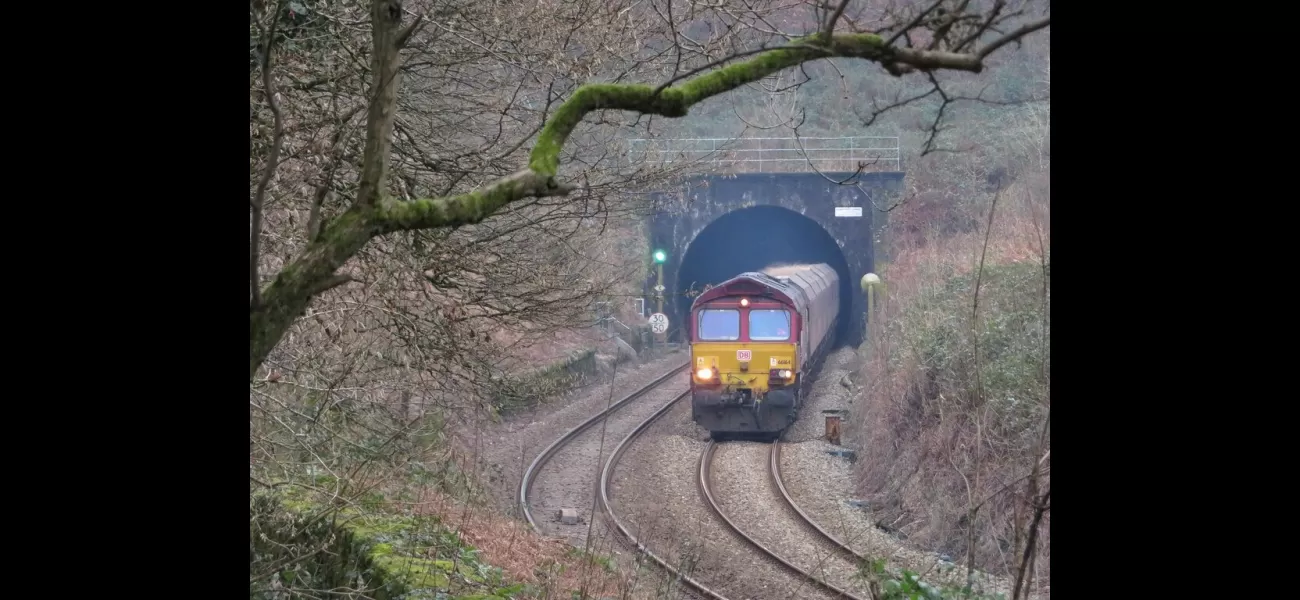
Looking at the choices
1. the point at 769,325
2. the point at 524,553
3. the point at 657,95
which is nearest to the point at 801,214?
the point at 769,325

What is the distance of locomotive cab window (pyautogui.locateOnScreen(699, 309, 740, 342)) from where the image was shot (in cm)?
1753

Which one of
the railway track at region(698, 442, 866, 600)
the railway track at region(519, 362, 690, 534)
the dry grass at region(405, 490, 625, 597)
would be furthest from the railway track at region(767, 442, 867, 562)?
the railway track at region(519, 362, 690, 534)

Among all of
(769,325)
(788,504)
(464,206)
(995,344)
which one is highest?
(464,206)

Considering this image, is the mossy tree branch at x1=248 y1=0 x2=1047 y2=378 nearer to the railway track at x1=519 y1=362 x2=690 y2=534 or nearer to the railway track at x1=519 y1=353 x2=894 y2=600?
the railway track at x1=519 y1=353 x2=894 y2=600

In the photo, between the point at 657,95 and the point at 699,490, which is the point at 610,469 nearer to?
the point at 699,490

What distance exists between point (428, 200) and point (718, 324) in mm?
13588

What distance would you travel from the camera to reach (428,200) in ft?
13.7

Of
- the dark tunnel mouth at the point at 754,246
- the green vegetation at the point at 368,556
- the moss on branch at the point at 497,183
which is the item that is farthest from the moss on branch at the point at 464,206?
the dark tunnel mouth at the point at 754,246

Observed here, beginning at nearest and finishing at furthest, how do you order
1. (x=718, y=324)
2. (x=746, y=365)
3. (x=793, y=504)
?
(x=793, y=504) → (x=746, y=365) → (x=718, y=324)

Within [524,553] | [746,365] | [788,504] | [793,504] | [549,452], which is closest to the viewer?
[524,553]

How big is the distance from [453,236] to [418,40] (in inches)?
59.0

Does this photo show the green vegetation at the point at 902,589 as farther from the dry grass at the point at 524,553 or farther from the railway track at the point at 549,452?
the railway track at the point at 549,452
